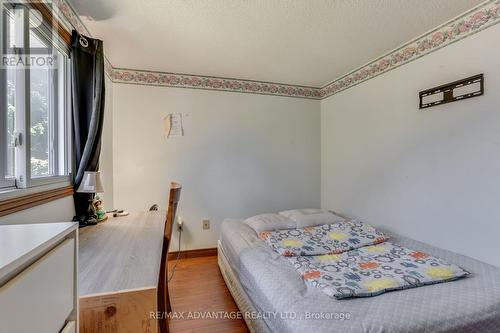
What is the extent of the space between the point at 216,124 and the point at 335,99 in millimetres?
1596

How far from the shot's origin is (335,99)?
3172 millimetres

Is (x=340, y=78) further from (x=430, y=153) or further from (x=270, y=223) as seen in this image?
(x=270, y=223)

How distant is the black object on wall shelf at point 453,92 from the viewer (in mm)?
1693

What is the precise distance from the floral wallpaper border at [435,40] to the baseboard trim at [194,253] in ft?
8.65

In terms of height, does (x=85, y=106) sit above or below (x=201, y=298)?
above

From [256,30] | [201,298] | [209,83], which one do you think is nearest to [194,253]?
[201,298]

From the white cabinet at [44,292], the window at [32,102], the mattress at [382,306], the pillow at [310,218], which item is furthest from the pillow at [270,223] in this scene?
the white cabinet at [44,292]

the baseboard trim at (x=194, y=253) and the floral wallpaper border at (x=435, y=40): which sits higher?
the floral wallpaper border at (x=435, y=40)

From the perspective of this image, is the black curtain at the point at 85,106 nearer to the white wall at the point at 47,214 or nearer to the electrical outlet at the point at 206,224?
the white wall at the point at 47,214

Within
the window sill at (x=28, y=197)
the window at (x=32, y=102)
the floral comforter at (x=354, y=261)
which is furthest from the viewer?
the floral comforter at (x=354, y=261)

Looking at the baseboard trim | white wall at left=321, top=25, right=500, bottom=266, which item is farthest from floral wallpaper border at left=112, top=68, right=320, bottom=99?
the baseboard trim

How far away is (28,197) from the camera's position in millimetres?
1139

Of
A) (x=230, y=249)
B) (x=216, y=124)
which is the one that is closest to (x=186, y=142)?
(x=216, y=124)

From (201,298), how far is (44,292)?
174 centimetres
